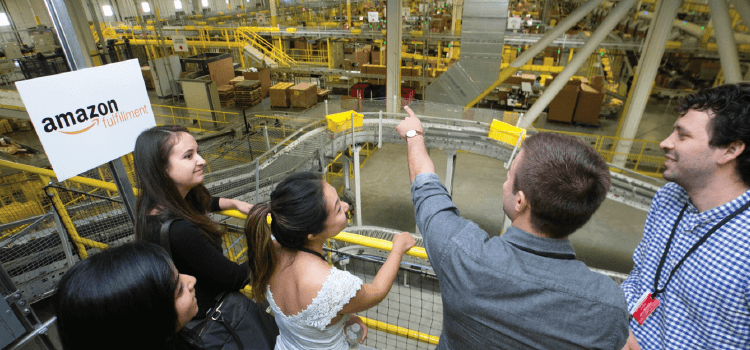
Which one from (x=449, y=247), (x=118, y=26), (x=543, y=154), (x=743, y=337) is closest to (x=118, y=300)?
(x=449, y=247)

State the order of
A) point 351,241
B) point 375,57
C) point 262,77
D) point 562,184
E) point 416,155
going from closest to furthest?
1. point 562,184
2. point 416,155
3. point 351,241
4. point 262,77
5. point 375,57

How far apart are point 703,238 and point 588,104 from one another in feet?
42.6

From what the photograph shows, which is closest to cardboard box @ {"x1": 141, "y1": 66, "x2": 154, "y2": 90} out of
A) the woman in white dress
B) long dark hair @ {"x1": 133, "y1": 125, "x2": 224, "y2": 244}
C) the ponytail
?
long dark hair @ {"x1": 133, "y1": 125, "x2": 224, "y2": 244}

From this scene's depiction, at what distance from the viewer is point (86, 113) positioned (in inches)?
65.7

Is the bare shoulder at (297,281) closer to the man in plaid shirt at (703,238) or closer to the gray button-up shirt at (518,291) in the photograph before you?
the gray button-up shirt at (518,291)

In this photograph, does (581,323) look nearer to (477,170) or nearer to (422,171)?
(422,171)

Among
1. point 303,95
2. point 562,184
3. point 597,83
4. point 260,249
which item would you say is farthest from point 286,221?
point 597,83

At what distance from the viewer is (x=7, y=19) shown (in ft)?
51.6

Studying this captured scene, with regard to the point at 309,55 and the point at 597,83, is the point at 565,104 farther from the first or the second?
the point at 309,55

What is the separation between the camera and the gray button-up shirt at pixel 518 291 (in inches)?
35.5

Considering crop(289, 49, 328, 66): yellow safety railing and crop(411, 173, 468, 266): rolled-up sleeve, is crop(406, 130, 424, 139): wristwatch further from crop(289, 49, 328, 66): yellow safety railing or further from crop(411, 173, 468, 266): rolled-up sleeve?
crop(289, 49, 328, 66): yellow safety railing

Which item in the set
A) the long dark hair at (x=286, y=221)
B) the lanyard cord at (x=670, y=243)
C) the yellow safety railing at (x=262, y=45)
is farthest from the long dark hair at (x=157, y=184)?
the yellow safety railing at (x=262, y=45)

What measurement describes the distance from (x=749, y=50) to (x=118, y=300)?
54.6 ft

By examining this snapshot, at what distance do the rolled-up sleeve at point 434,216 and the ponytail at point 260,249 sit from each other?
2.37ft
